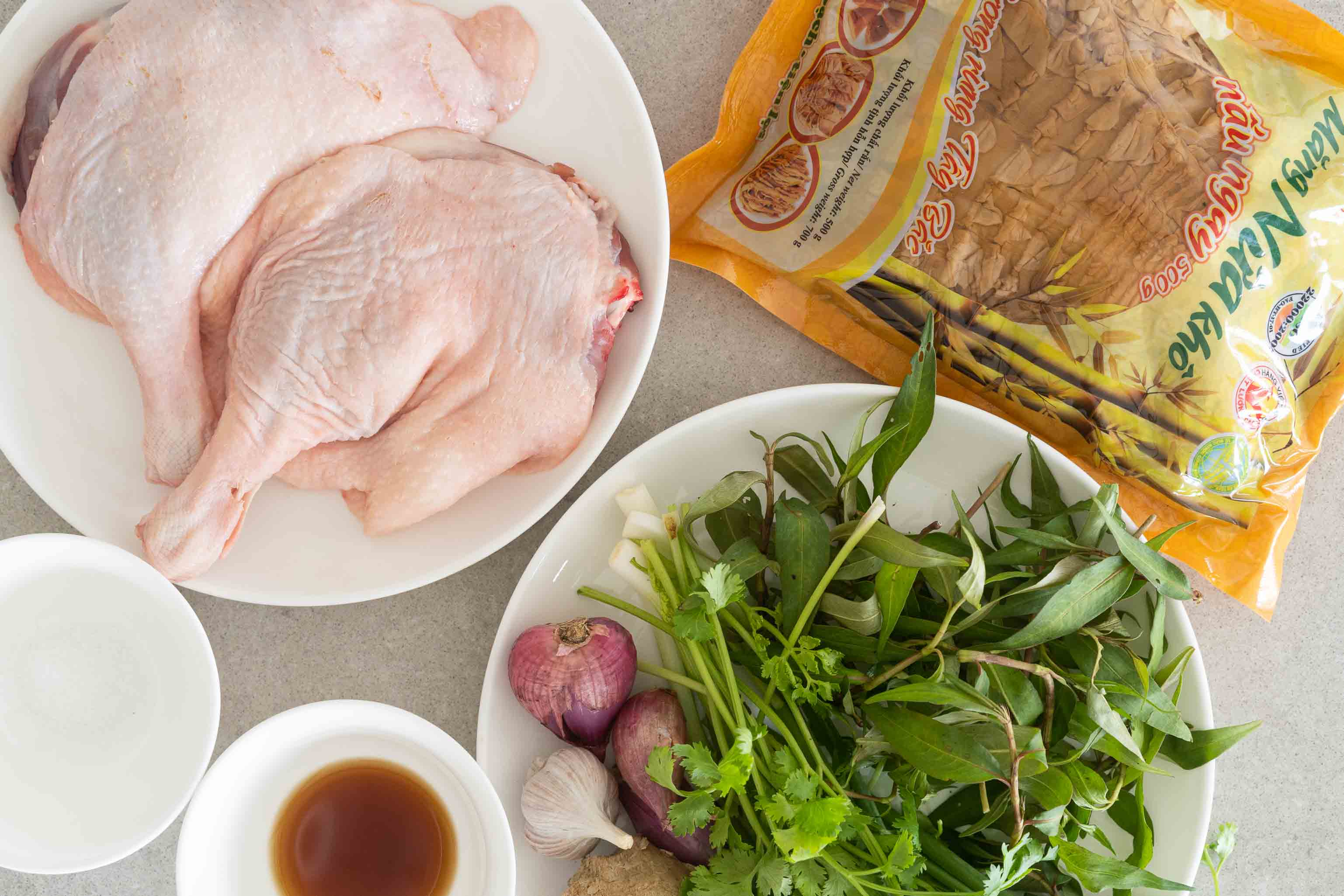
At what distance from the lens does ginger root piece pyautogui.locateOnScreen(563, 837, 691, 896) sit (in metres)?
0.88

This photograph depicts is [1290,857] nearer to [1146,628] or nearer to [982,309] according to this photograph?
[1146,628]

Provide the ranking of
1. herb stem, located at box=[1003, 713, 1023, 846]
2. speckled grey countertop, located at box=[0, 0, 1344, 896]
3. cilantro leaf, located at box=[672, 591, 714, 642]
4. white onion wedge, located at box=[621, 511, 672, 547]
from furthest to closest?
speckled grey countertop, located at box=[0, 0, 1344, 896] < white onion wedge, located at box=[621, 511, 672, 547] < cilantro leaf, located at box=[672, 591, 714, 642] < herb stem, located at box=[1003, 713, 1023, 846]

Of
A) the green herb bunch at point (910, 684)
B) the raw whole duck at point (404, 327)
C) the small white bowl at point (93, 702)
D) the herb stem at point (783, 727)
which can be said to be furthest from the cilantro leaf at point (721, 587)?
the small white bowl at point (93, 702)

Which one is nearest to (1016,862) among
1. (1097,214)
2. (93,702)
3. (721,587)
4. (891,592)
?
(891,592)

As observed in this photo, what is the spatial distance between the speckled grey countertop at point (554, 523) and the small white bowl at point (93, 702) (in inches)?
7.5

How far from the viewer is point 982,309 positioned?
94 cm

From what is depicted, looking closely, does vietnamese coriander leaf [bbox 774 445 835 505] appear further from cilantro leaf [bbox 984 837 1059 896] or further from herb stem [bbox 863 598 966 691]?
cilantro leaf [bbox 984 837 1059 896]

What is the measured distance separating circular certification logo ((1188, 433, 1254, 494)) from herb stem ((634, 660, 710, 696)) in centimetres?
56

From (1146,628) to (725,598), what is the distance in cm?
47

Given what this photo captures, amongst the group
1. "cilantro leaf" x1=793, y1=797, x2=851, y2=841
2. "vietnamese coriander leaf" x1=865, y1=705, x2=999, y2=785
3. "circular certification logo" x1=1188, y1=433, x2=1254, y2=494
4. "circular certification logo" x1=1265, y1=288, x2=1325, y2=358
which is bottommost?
"cilantro leaf" x1=793, y1=797, x2=851, y2=841

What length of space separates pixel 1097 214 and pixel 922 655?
0.48m

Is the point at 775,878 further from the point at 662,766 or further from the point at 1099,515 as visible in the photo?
the point at 1099,515

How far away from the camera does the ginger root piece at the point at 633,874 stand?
884mm

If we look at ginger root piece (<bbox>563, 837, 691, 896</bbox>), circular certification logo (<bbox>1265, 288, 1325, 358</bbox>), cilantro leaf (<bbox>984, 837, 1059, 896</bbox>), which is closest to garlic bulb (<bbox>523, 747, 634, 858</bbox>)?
ginger root piece (<bbox>563, 837, 691, 896</bbox>)
